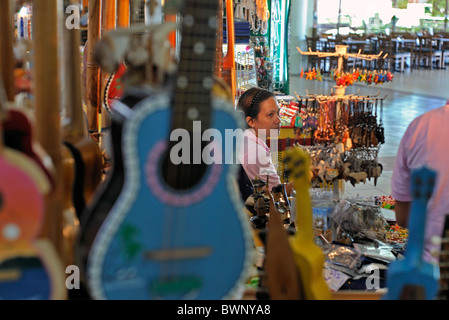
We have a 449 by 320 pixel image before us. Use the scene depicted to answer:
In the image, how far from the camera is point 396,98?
36.4 ft

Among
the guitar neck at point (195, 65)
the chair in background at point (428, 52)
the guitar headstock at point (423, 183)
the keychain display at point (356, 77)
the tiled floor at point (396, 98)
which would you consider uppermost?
the chair in background at point (428, 52)

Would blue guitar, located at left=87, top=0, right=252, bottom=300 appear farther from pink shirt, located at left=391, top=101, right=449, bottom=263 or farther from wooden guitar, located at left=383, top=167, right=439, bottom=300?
pink shirt, located at left=391, top=101, right=449, bottom=263

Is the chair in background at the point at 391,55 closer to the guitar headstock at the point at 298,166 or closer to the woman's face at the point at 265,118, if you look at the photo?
the woman's face at the point at 265,118

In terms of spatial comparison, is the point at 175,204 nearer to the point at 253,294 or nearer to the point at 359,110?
the point at 253,294

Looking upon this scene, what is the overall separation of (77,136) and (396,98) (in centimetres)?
1088

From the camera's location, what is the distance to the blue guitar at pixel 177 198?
0.72m

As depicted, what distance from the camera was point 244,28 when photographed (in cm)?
442

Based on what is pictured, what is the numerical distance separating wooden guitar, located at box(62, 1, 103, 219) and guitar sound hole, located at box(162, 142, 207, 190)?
0.22 metres

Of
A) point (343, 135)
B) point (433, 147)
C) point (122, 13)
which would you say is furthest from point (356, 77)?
point (122, 13)

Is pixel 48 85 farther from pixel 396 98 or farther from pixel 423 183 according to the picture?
pixel 396 98

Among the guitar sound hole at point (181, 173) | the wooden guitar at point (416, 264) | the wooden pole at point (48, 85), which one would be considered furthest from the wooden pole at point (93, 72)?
the wooden guitar at point (416, 264)

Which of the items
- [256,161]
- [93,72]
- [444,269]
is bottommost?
[256,161]

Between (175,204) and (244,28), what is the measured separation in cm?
384

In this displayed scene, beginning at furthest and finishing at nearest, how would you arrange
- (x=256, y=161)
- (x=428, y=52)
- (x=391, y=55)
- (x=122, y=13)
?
(x=428, y=52)
(x=391, y=55)
(x=256, y=161)
(x=122, y=13)
